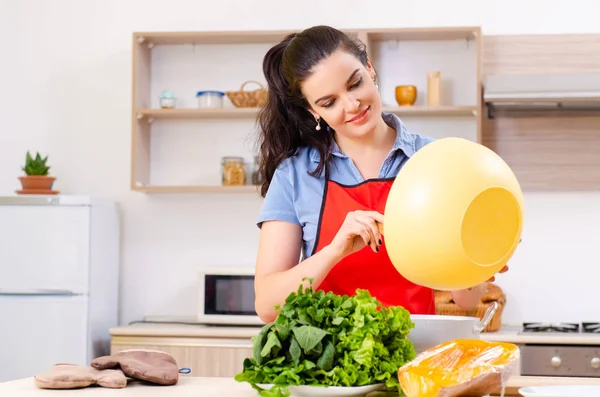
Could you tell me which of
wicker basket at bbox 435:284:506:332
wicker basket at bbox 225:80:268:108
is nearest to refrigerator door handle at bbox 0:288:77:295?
wicker basket at bbox 225:80:268:108

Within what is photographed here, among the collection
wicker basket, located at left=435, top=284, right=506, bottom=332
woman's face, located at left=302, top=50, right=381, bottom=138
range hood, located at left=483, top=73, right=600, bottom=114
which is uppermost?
range hood, located at left=483, top=73, right=600, bottom=114

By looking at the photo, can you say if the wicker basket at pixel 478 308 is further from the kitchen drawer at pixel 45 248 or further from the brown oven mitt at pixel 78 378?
the brown oven mitt at pixel 78 378

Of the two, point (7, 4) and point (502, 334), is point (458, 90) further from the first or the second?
point (7, 4)

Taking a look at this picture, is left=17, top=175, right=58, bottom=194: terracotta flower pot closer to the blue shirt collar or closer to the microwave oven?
the microwave oven

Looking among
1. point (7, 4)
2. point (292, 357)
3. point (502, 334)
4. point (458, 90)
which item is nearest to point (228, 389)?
point (292, 357)

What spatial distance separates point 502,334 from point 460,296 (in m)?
1.79

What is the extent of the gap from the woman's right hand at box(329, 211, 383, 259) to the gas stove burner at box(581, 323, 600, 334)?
2.46 meters

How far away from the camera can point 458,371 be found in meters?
1.08

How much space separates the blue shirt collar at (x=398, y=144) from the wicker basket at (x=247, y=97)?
6.66 ft

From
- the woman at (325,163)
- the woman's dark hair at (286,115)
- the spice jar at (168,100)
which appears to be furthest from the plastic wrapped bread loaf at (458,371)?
the spice jar at (168,100)

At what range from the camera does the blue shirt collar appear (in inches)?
69.7

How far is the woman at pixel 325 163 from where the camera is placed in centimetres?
166

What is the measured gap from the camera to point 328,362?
45.3 inches

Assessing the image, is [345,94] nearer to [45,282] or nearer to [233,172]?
[233,172]
